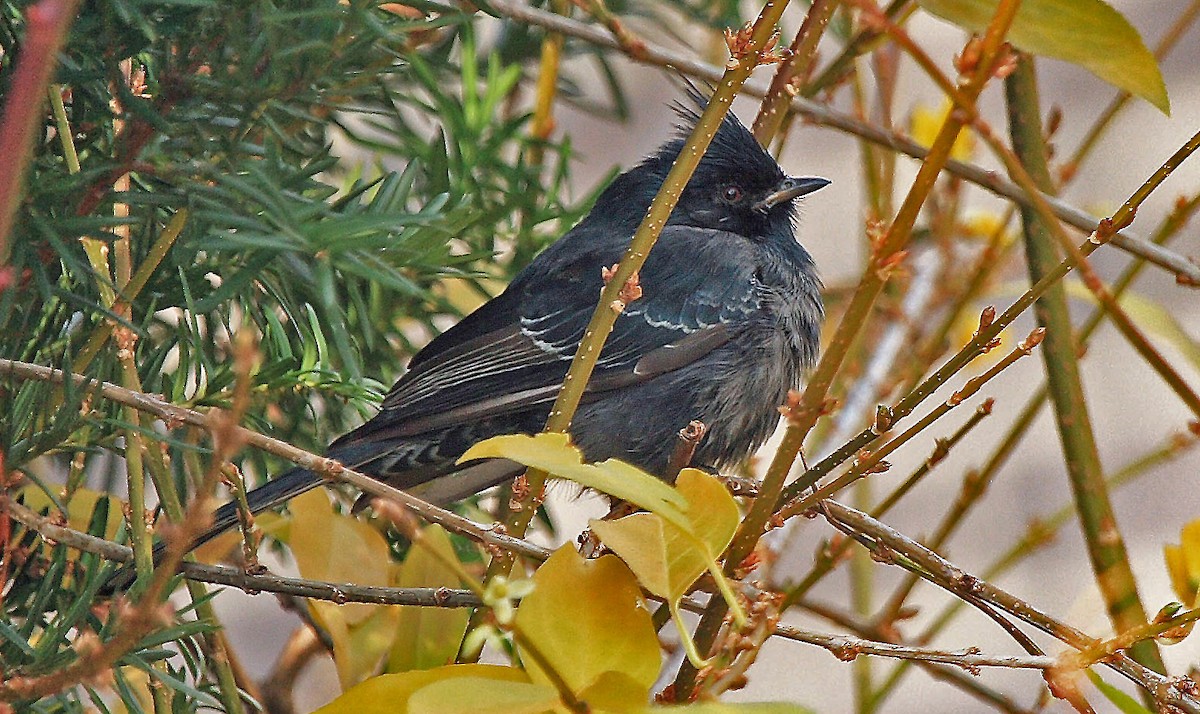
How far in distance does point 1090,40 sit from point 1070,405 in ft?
1.48

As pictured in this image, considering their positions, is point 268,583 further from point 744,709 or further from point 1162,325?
point 1162,325

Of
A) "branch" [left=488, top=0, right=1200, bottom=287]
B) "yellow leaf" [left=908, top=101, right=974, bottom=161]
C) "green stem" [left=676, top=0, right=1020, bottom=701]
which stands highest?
"yellow leaf" [left=908, top=101, right=974, bottom=161]

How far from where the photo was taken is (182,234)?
2.70ft

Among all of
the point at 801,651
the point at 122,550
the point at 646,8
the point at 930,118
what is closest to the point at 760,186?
the point at 930,118

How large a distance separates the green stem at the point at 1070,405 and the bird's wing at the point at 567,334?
652 millimetres

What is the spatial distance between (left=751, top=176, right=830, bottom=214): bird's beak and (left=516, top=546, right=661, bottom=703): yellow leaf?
52.6 inches

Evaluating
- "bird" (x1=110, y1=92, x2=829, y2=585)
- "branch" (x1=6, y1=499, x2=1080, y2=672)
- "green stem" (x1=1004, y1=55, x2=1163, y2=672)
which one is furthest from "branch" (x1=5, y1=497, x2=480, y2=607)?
"bird" (x1=110, y1=92, x2=829, y2=585)

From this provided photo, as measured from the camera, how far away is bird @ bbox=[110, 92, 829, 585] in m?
1.64

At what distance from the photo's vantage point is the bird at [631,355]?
5.38 ft

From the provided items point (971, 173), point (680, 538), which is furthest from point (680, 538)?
point (971, 173)

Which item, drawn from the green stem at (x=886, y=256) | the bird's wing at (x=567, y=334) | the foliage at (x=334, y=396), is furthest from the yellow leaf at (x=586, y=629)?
the bird's wing at (x=567, y=334)

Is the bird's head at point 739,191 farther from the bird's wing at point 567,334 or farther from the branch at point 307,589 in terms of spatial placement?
the branch at point 307,589

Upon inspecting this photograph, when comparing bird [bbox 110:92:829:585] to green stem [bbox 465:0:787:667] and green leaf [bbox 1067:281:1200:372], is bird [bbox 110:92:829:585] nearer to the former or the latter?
green leaf [bbox 1067:281:1200:372]

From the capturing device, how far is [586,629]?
62 centimetres
